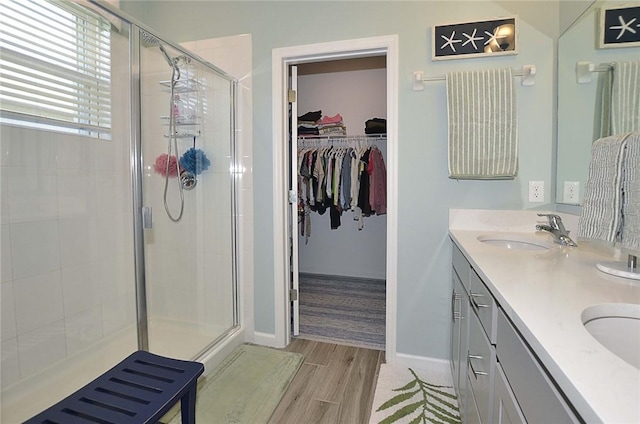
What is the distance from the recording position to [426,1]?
2.00 meters

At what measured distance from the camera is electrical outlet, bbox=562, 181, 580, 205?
67.2 inches

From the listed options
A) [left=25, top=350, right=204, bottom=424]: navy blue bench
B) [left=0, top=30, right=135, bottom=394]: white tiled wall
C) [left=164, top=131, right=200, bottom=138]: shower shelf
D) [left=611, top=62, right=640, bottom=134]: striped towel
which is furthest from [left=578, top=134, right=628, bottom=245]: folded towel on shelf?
[left=0, top=30, right=135, bottom=394]: white tiled wall

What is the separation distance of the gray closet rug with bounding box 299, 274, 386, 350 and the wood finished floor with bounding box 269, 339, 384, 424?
0.14m

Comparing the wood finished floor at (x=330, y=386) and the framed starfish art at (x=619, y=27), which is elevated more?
the framed starfish art at (x=619, y=27)

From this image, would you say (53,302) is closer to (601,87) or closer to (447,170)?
(447,170)

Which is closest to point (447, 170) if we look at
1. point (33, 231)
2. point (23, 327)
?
point (33, 231)

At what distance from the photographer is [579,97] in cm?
168

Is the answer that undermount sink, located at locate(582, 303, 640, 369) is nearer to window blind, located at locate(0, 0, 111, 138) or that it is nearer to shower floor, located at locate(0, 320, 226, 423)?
shower floor, located at locate(0, 320, 226, 423)

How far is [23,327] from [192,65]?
5.79ft

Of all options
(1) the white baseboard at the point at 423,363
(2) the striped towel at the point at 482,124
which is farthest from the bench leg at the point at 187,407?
(2) the striped towel at the point at 482,124

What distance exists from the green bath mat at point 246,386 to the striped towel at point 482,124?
1573mm

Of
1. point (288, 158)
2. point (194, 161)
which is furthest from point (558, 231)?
point (194, 161)

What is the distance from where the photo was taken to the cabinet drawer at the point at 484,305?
3.29 ft

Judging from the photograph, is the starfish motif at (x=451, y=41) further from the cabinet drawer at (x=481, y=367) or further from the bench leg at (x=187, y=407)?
the bench leg at (x=187, y=407)
